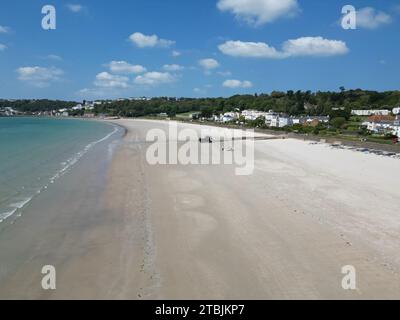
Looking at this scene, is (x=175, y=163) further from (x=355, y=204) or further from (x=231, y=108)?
(x=231, y=108)

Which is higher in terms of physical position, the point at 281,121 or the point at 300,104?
the point at 300,104

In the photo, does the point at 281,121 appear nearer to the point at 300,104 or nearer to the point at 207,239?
the point at 300,104

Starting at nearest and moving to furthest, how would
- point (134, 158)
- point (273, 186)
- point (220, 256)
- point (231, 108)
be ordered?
point (220, 256) < point (273, 186) < point (134, 158) < point (231, 108)

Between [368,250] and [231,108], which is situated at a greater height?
[231,108]

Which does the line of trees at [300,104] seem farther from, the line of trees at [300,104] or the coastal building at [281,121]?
the coastal building at [281,121]

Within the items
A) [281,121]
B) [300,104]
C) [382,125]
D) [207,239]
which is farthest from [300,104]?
[207,239]

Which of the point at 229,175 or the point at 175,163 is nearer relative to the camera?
the point at 229,175

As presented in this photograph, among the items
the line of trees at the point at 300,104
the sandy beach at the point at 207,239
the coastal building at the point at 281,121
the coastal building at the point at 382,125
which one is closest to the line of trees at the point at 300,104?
the line of trees at the point at 300,104
